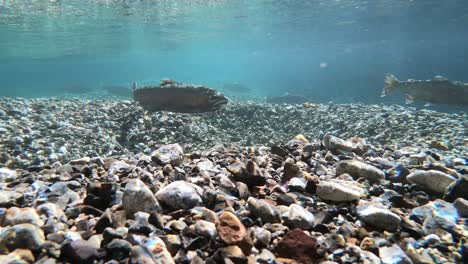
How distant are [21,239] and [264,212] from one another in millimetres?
1708

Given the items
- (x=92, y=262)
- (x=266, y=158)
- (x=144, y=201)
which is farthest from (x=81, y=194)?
(x=266, y=158)

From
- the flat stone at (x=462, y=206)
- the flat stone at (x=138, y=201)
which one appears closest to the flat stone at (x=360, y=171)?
the flat stone at (x=462, y=206)

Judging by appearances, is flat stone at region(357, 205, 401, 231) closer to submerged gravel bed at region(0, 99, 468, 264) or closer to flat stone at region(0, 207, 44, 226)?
submerged gravel bed at region(0, 99, 468, 264)

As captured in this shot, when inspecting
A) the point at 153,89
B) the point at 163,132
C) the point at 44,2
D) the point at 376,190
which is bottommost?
the point at 163,132

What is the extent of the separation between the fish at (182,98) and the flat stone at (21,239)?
691 cm

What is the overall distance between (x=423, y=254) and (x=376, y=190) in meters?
1.12

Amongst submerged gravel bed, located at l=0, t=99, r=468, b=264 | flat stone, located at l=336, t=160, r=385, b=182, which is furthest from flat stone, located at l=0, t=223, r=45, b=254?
flat stone, located at l=336, t=160, r=385, b=182

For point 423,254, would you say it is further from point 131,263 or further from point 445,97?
point 445,97

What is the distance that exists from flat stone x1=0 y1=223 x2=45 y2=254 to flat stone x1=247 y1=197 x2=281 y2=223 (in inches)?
60.1

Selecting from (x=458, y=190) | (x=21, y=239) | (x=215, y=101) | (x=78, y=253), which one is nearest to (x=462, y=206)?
(x=458, y=190)

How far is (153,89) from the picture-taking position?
29.9 ft

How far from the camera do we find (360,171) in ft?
11.6

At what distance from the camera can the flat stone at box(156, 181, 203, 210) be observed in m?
2.43

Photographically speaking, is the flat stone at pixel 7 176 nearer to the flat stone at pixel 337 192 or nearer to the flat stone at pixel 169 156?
the flat stone at pixel 169 156
